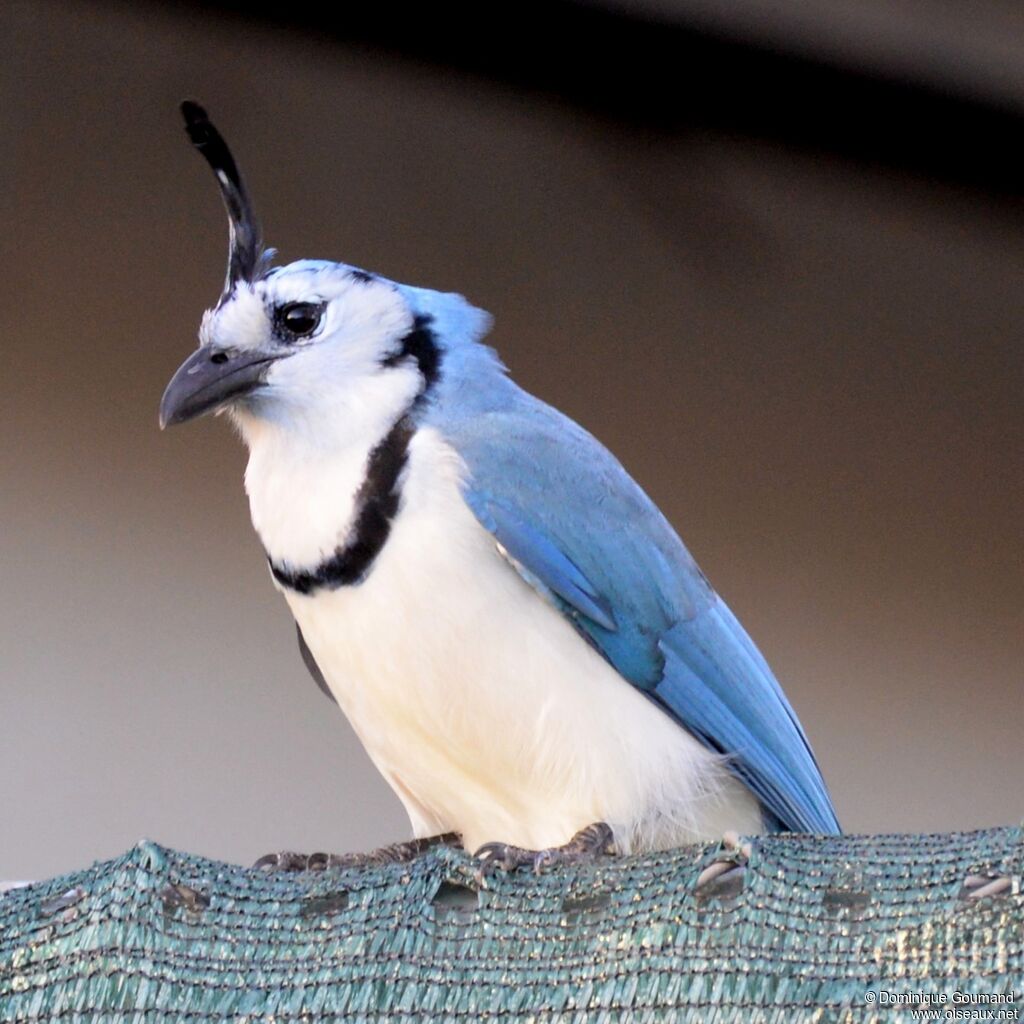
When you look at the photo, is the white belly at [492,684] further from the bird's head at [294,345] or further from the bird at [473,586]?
the bird's head at [294,345]

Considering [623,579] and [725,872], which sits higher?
[623,579]

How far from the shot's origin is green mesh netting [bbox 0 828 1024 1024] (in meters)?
1.00

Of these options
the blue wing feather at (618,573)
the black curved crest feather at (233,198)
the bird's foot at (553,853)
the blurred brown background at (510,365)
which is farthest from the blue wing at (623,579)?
the blurred brown background at (510,365)

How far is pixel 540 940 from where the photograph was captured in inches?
42.6

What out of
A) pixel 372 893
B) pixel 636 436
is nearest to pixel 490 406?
pixel 372 893

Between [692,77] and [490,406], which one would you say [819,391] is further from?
[490,406]

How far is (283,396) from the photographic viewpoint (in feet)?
5.61

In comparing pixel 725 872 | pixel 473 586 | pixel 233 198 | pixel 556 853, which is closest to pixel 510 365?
pixel 233 198

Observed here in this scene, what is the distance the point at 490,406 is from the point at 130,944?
82 cm

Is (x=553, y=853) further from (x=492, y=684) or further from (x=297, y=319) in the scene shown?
(x=297, y=319)

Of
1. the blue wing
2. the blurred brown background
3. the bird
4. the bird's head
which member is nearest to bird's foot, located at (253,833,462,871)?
the bird

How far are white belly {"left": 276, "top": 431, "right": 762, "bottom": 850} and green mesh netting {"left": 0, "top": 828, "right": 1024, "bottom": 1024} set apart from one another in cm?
44

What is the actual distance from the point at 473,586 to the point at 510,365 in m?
1.28

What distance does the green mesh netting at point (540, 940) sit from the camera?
100cm
